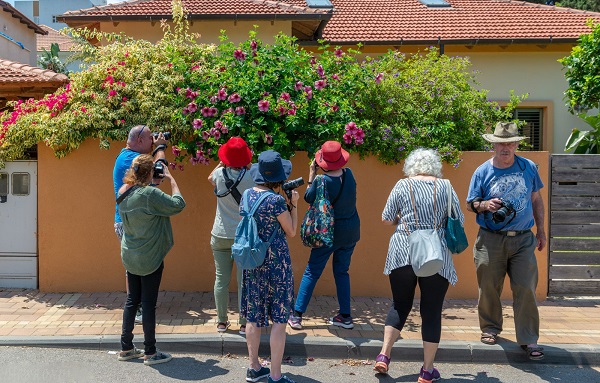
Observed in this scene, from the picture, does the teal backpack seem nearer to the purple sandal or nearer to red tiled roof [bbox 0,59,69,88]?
the purple sandal

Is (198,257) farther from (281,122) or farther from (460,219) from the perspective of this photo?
(460,219)

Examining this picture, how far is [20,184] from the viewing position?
758 cm

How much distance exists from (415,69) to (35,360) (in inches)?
211

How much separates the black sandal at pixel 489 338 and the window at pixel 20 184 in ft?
17.7

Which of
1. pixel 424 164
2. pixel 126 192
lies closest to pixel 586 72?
pixel 424 164

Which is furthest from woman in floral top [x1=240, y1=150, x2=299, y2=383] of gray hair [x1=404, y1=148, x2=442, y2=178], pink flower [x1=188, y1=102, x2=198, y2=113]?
pink flower [x1=188, y1=102, x2=198, y2=113]

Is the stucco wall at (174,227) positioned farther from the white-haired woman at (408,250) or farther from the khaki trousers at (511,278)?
the white-haired woman at (408,250)

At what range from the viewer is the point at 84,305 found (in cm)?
696

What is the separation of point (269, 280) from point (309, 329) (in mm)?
1449

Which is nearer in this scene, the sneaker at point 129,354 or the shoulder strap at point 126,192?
the shoulder strap at point 126,192

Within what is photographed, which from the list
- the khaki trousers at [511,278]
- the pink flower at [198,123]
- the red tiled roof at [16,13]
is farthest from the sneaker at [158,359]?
the red tiled roof at [16,13]

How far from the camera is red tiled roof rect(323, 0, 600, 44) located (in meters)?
15.5

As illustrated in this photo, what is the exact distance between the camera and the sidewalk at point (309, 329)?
581 centimetres

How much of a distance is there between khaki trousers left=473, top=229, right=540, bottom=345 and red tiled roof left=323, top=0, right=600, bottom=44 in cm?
1022
